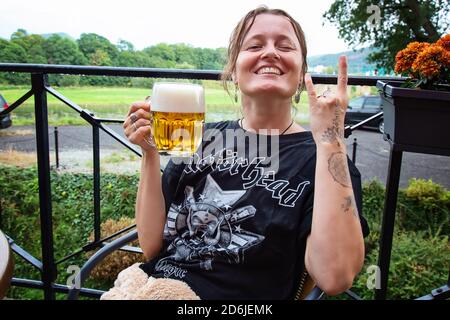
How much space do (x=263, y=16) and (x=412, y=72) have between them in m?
0.50

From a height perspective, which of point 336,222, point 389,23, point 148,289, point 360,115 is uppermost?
point 389,23

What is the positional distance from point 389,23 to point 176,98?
6.81m

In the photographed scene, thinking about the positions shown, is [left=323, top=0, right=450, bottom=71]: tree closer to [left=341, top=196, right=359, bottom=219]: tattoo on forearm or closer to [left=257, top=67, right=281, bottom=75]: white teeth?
[left=257, top=67, right=281, bottom=75]: white teeth

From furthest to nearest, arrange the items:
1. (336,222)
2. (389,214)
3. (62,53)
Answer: (62,53) < (389,214) < (336,222)

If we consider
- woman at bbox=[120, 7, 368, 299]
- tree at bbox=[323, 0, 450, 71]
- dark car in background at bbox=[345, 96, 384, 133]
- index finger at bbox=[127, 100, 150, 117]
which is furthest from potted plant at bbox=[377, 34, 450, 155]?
tree at bbox=[323, 0, 450, 71]

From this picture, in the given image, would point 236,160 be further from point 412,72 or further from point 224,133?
point 412,72

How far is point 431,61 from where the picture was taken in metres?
1.22

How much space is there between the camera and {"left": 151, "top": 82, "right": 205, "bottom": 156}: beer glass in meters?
0.98

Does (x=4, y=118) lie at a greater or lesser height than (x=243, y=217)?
greater

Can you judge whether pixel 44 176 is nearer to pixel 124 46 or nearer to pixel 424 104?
pixel 124 46

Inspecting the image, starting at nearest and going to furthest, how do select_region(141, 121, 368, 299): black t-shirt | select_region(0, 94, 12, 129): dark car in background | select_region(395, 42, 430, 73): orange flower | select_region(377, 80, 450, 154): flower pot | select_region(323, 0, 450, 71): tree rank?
1. select_region(141, 121, 368, 299): black t-shirt
2. select_region(377, 80, 450, 154): flower pot
3. select_region(395, 42, 430, 73): orange flower
4. select_region(0, 94, 12, 129): dark car in background
5. select_region(323, 0, 450, 71): tree

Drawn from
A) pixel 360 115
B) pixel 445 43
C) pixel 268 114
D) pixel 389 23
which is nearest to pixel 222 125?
pixel 268 114

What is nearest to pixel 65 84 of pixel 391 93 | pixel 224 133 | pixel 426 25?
pixel 224 133

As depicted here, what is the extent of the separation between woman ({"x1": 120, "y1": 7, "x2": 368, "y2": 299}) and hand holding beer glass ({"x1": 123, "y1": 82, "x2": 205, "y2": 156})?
0.09 m
